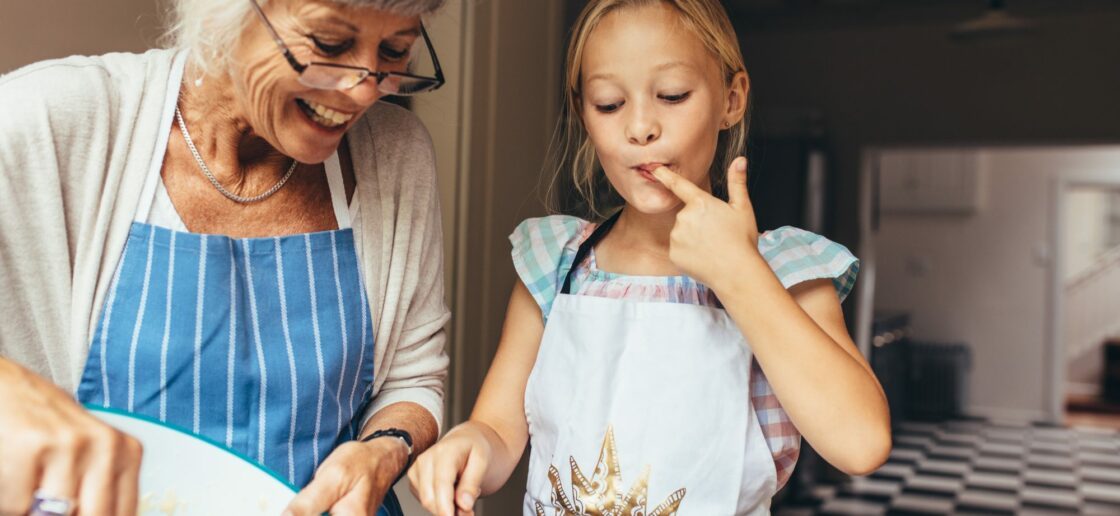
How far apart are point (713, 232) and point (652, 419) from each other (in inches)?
8.2

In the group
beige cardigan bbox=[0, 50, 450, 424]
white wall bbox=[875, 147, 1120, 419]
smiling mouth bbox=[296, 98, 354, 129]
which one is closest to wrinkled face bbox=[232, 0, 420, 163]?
smiling mouth bbox=[296, 98, 354, 129]

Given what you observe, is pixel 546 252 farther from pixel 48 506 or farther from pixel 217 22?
pixel 48 506

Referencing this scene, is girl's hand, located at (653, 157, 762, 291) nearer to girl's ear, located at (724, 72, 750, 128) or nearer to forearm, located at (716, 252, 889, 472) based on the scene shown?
forearm, located at (716, 252, 889, 472)

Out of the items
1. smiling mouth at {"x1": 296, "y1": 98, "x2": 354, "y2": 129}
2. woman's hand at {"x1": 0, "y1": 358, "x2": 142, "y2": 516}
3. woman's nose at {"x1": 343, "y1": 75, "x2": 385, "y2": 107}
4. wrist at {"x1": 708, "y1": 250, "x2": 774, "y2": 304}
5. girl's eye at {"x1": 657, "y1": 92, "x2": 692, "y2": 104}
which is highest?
girl's eye at {"x1": 657, "y1": 92, "x2": 692, "y2": 104}

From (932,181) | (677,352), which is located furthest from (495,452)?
(932,181)

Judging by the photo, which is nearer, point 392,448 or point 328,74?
point 328,74

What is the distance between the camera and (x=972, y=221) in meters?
8.87

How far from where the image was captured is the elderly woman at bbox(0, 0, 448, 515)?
0.87 meters

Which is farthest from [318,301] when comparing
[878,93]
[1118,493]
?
[1118,493]

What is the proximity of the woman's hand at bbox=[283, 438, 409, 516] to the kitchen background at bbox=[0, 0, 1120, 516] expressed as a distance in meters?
0.47

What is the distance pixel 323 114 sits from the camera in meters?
0.91

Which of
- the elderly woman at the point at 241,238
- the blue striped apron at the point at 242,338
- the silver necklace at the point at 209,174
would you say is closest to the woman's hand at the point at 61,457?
the elderly woman at the point at 241,238

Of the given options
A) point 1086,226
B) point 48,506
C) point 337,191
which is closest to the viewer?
point 48,506

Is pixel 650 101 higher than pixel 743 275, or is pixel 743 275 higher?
pixel 650 101
